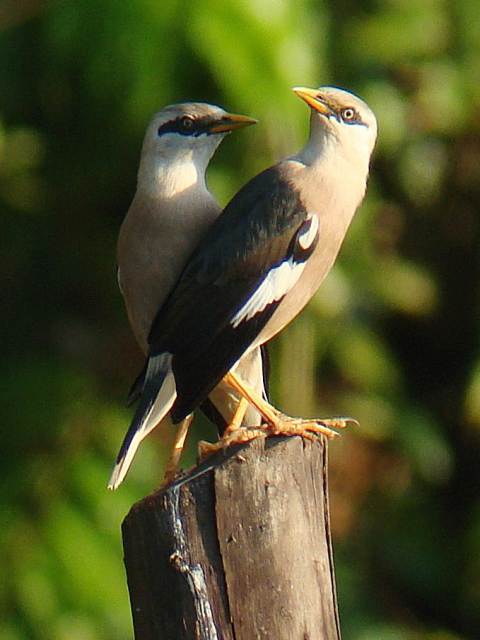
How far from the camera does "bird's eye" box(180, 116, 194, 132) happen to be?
4.98m

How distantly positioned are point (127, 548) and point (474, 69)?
4.13 m

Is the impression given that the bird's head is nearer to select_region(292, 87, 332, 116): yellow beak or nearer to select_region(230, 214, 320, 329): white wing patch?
select_region(292, 87, 332, 116): yellow beak

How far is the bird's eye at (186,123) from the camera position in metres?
4.98

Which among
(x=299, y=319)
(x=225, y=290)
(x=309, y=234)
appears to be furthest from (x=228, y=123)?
(x=299, y=319)

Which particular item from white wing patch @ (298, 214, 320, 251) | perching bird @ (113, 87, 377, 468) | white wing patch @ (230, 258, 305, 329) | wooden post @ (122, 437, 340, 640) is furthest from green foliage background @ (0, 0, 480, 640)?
wooden post @ (122, 437, 340, 640)

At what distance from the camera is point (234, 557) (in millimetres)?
3844

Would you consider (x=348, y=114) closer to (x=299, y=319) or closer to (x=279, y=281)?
(x=279, y=281)

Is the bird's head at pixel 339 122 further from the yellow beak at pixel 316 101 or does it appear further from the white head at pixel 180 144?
the white head at pixel 180 144

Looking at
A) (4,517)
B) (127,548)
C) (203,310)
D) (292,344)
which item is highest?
(203,310)

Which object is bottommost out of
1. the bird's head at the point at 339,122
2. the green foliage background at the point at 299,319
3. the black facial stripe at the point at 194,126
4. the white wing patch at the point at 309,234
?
the green foliage background at the point at 299,319

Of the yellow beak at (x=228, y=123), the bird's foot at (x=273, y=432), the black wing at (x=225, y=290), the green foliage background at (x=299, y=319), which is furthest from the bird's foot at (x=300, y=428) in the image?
the green foliage background at (x=299, y=319)

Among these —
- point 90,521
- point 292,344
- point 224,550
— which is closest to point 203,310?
point 224,550

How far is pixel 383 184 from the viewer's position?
7.86m

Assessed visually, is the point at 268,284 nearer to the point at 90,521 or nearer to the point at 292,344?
the point at 90,521
